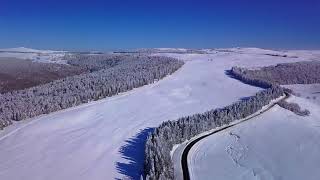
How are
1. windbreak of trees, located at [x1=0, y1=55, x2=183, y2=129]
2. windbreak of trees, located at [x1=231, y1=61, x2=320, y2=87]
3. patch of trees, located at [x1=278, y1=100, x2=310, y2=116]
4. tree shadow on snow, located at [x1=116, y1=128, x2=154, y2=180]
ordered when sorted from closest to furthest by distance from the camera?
tree shadow on snow, located at [x1=116, y1=128, x2=154, y2=180], windbreak of trees, located at [x1=0, y1=55, x2=183, y2=129], patch of trees, located at [x1=278, y1=100, x2=310, y2=116], windbreak of trees, located at [x1=231, y1=61, x2=320, y2=87]

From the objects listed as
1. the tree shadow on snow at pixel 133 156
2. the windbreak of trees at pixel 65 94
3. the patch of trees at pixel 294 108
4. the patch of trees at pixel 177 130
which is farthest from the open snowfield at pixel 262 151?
the windbreak of trees at pixel 65 94

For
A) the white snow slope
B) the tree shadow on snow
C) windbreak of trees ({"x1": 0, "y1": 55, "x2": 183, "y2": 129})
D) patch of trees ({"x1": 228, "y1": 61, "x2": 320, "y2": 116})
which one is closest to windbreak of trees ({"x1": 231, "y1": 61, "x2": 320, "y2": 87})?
patch of trees ({"x1": 228, "y1": 61, "x2": 320, "y2": 116})

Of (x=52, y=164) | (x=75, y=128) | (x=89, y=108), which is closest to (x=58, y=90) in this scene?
(x=89, y=108)

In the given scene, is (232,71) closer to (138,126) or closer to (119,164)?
(138,126)

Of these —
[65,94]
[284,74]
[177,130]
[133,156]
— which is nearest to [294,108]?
[177,130]

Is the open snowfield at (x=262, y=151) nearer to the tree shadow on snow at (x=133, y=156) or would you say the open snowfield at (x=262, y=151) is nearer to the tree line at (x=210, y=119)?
the tree line at (x=210, y=119)

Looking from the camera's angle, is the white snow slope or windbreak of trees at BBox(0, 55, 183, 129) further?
windbreak of trees at BBox(0, 55, 183, 129)

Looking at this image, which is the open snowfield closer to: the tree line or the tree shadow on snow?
the tree line

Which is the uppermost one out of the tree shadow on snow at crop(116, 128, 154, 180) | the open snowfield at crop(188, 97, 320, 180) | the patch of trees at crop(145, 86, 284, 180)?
the patch of trees at crop(145, 86, 284, 180)
